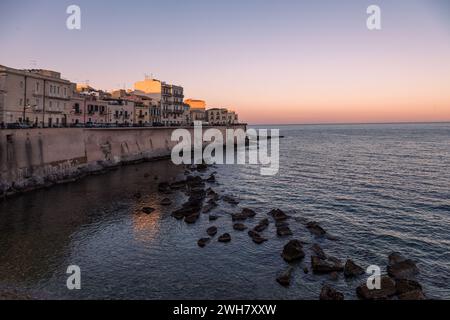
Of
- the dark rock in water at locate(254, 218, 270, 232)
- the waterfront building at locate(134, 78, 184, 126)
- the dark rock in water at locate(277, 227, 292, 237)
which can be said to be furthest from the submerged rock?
the waterfront building at locate(134, 78, 184, 126)

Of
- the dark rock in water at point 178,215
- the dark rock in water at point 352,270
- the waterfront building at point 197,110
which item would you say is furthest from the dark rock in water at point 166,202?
the waterfront building at point 197,110

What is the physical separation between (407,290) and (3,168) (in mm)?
40877

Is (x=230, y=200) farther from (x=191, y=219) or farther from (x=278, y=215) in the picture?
(x=191, y=219)

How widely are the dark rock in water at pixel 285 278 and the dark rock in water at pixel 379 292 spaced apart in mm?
3735

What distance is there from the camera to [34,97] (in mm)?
50812

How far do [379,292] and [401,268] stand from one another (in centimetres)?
363

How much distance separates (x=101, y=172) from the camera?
53094 mm

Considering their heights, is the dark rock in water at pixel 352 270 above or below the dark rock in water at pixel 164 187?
below

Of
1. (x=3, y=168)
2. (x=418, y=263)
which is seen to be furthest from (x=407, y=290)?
(x=3, y=168)

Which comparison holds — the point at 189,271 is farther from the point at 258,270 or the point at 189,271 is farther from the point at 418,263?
the point at 418,263

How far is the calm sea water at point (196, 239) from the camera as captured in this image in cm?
1838

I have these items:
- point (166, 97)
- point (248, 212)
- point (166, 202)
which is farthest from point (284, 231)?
point (166, 97)

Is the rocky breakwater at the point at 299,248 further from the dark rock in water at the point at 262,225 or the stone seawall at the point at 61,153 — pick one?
the stone seawall at the point at 61,153

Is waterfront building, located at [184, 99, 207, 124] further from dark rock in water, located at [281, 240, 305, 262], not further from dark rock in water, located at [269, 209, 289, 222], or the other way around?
dark rock in water, located at [281, 240, 305, 262]
